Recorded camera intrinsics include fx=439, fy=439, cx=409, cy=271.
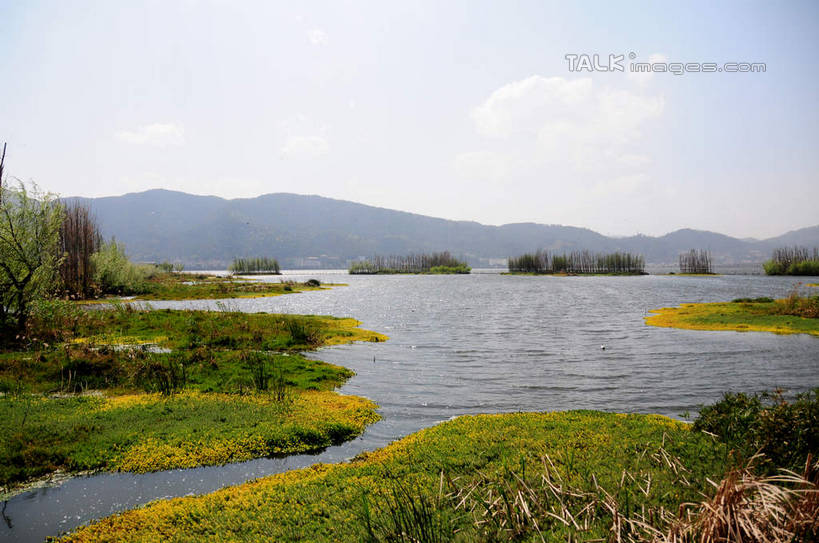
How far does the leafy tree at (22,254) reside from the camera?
21.4 metres

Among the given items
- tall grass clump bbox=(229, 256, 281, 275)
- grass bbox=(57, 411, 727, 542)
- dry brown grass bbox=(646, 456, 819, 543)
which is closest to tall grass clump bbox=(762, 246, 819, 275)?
grass bbox=(57, 411, 727, 542)

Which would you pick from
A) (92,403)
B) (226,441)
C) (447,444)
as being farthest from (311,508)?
(92,403)

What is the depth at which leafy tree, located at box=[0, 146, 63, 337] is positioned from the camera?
21.4 m

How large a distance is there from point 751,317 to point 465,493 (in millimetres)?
35512

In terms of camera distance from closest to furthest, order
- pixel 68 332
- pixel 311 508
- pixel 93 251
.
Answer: pixel 311 508 < pixel 68 332 < pixel 93 251

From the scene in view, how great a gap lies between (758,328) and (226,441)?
33.7 metres

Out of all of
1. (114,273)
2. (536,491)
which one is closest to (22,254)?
(536,491)

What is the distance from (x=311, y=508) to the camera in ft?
24.4

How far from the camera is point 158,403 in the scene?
1320cm

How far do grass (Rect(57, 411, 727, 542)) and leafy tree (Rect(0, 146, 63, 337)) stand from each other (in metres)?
19.2

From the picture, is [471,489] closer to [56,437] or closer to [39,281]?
[56,437]

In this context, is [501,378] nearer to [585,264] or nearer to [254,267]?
[585,264]

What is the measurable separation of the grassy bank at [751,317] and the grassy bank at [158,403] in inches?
1077

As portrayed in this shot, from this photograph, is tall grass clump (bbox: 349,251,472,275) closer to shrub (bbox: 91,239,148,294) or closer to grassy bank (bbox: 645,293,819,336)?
shrub (bbox: 91,239,148,294)
